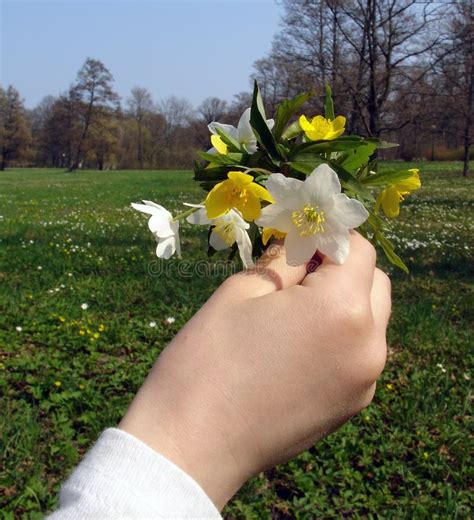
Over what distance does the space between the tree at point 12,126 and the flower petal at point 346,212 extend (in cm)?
5676

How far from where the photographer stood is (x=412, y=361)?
362 cm

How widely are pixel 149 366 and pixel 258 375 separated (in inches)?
106

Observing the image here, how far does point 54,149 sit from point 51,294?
56.9 meters

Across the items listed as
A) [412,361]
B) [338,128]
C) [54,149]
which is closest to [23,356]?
[412,361]

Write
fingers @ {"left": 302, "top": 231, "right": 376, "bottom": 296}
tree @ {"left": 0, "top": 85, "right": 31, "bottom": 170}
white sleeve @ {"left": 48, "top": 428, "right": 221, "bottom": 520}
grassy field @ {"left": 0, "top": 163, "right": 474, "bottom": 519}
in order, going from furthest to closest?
1. tree @ {"left": 0, "top": 85, "right": 31, "bottom": 170}
2. grassy field @ {"left": 0, "top": 163, "right": 474, "bottom": 519}
3. fingers @ {"left": 302, "top": 231, "right": 376, "bottom": 296}
4. white sleeve @ {"left": 48, "top": 428, "right": 221, "bottom": 520}

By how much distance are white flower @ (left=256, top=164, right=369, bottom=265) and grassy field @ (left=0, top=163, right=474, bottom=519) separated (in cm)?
171

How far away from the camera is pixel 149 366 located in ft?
11.2

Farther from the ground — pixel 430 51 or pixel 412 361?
pixel 430 51

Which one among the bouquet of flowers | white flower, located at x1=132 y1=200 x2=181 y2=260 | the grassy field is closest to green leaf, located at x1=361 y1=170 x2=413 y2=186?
the bouquet of flowers

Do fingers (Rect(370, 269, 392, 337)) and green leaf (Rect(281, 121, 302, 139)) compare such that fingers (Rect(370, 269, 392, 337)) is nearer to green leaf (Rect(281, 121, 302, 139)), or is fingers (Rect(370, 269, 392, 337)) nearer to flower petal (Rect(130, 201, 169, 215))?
green leaf (Rect(281, 121, 302, 139))

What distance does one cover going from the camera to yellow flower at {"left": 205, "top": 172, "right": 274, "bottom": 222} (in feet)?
3.41

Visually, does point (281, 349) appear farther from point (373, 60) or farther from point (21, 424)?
point (373, 60)

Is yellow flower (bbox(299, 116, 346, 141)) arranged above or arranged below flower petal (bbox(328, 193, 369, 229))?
above

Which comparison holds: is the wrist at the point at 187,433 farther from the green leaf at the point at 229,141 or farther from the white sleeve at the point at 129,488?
the green leaf at the point at 229,141
